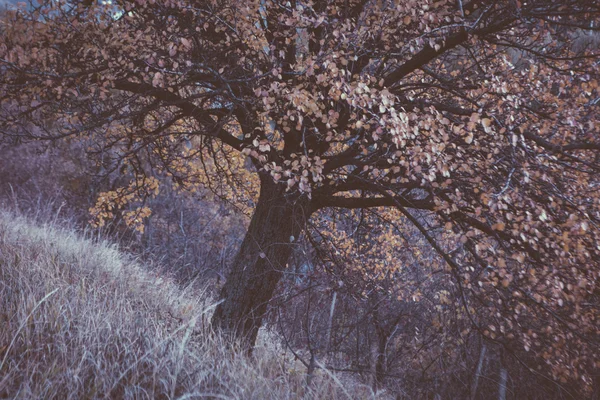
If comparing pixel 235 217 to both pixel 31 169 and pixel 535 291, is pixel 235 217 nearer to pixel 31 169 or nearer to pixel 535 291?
pixel 31 169

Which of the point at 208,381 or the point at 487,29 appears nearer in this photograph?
the point at 208,381

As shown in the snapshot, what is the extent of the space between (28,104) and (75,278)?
2.12 m

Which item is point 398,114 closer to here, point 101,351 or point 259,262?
point 259,262

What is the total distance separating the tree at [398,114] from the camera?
3.60 meters

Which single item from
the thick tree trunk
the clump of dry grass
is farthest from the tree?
the clump of dry grass

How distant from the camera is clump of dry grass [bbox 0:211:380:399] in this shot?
2705 mm

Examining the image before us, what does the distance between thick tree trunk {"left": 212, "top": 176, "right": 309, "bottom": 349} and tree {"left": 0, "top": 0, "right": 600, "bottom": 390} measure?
0.02m

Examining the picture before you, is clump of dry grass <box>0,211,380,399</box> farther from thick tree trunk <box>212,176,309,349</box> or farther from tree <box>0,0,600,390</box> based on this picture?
tree <box>0,0,600,390</box>

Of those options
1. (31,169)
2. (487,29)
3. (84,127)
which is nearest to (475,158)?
(487,29)

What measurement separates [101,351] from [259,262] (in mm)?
2471

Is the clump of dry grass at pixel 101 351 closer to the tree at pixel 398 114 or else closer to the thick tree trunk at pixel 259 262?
the thick tree trunk at pixel 259 262

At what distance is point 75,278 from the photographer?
4.43 metres

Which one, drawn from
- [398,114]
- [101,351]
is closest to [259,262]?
[101,351]

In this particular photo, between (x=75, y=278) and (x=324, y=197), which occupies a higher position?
(x=324, y=197)
